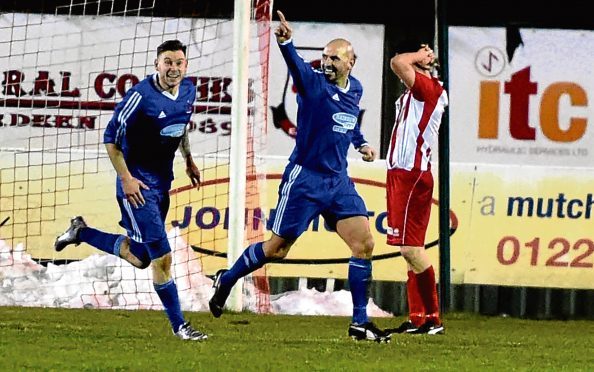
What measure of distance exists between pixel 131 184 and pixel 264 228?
438 cm

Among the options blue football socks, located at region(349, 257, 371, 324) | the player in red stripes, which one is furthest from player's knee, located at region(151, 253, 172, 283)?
the player in red stripes

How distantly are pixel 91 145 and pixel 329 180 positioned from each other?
425 centimetres

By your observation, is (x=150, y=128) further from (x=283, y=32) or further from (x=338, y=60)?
(x=338, y=60)

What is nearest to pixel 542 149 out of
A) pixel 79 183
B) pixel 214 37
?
pixel 214 37

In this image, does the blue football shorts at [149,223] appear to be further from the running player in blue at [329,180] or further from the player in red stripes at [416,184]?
the player in red stripes at [416,184]

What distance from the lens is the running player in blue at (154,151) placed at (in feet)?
31.8

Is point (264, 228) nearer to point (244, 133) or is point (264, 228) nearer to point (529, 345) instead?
point (244, 133)

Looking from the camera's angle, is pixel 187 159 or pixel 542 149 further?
pixel 542 149

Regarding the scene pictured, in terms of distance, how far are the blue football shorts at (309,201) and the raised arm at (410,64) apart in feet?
3.09

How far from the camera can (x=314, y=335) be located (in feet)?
35.5

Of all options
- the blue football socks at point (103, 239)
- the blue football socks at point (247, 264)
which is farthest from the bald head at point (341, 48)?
the blue football socks at point (103, 239)

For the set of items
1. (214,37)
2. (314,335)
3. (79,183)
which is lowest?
(314,335)

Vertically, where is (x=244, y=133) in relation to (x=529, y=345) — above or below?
above

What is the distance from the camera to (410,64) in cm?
1077
